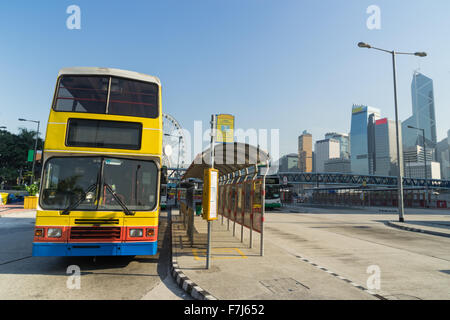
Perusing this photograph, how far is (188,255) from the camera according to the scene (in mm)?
7867

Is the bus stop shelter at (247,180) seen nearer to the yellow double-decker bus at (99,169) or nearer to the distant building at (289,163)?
the yellow double-decker bus at (99,169)

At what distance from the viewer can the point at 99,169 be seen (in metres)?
6.56

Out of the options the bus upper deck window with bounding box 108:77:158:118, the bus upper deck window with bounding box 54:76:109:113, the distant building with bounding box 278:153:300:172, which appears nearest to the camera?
the bus upper deck window with bounding box 54:76:109:113

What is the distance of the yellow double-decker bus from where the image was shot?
6184mm

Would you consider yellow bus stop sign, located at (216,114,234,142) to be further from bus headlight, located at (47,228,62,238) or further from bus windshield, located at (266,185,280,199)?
bus windshield, located at (266,185,280,199)

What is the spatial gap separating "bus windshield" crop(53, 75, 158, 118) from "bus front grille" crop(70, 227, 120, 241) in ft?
8.36

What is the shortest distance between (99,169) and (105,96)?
1711mm

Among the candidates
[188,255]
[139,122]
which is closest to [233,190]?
[188,255]

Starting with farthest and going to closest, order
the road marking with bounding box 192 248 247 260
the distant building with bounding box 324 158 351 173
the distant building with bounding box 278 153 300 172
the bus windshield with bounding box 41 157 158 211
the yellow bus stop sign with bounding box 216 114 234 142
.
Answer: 1. the distant building with bounding box 324 158 351 173
2. the distant building with bounding box 278 153 300 172
3. the road marking with bounding box 192 248 247 260
4. the yellow bus stop sign with bounding box 216 114 234 142
5. the bus windshield with bounding box 41 157 158 211

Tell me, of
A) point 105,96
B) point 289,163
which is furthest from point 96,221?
point 289,163

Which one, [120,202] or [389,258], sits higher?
[120,202]

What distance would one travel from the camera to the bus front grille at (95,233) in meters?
6.16

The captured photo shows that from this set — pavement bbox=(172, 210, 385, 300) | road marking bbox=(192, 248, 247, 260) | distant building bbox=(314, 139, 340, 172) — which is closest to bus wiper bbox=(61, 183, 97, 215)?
pavement bbox=(172, 210, 385, 300)

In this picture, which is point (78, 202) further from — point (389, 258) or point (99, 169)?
point (389, 258)
